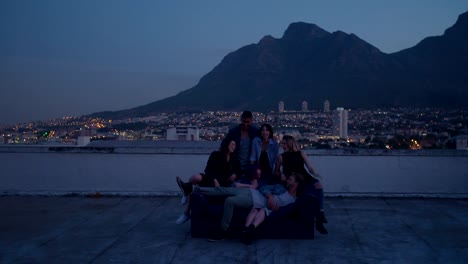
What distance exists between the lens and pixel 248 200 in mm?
6020

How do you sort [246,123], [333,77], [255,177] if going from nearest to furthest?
[255,177], [246,123], [333,77]

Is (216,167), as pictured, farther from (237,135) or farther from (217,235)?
(217,235)

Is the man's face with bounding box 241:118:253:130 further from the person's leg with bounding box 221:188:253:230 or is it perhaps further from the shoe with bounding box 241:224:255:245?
the shoe with bounding box 241:224:255:245

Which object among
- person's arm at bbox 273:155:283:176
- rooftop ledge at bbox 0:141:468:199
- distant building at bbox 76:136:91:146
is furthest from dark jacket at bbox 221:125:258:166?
distant building at bbox 76:136:91:146

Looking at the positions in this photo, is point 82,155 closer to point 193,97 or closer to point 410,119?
point 410,119

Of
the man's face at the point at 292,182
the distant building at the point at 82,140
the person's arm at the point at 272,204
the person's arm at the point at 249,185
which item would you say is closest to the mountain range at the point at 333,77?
the distant building at the point at 82,140

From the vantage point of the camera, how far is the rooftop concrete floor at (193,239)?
5.26 metres

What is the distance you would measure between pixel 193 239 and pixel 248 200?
2.63 ft

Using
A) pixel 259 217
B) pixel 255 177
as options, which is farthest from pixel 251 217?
pixel 255 177

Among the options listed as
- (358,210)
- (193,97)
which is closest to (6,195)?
(358,210)

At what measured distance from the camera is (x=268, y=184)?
258 inches

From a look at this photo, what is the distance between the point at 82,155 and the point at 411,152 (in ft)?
20.1

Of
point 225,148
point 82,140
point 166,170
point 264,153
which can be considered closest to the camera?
point 225,148

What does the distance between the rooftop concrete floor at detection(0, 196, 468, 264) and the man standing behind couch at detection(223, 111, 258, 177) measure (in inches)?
45.5
